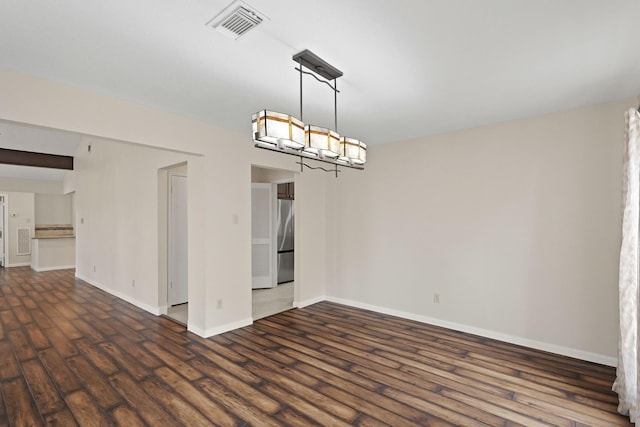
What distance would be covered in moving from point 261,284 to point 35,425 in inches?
158

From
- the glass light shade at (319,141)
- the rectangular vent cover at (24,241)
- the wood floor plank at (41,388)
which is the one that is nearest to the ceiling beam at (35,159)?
the rectangular vent cover at (24,241)

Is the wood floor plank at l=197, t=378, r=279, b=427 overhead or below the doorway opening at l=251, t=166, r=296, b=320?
below

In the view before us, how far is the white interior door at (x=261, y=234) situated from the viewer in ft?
19.3

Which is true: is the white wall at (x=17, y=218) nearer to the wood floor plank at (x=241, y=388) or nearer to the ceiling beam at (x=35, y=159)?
the ceiling beam at (x=35, y=159)

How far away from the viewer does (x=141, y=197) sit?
185 inches

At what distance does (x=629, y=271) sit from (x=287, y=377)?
2781 mm

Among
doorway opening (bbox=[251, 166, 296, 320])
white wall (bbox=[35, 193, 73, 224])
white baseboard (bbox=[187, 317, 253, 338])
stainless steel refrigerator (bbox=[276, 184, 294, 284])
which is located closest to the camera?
white baseboard (bbox=[187, 317, 253, 338])

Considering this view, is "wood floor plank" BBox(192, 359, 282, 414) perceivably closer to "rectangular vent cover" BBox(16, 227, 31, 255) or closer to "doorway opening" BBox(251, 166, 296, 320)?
"doorway opening" BBox(251, 166, 296, 320)

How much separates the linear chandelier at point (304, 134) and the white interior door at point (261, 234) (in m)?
3.54

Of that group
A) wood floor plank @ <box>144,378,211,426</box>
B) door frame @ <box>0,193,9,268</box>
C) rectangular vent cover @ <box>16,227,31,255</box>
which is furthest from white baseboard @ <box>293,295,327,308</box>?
door frame @ <box>0,193,9,268</box>

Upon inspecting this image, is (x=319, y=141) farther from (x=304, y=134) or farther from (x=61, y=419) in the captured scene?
(x=61, y=419)

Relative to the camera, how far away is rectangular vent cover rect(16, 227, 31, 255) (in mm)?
8656

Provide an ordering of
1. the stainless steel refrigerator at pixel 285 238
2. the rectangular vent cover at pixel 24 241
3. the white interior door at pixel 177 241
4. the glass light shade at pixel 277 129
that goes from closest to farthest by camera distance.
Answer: the glass light shade at pixel 277 129 < the white interior door at pixel 177 241 < the stainless steel refrigerator at pixel 285 238 < the rectangular vent cover at pixel 24 241

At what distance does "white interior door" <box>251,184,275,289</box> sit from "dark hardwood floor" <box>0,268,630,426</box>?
1.92m
